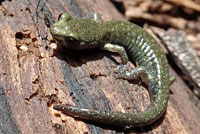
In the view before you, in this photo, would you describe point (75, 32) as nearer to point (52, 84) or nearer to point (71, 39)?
point (71, 39)

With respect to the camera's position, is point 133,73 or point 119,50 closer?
point 133,73

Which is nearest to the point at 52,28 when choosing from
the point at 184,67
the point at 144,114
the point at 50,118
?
the point at 50,118

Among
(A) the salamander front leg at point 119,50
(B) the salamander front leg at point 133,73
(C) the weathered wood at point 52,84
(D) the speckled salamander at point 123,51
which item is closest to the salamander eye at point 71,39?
(D) the speckled salamander at point 123,51

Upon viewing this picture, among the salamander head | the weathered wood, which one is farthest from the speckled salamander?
the weathered wood

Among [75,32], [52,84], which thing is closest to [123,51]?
[75,32]

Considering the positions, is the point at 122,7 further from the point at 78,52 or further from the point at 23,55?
the point at 23,55

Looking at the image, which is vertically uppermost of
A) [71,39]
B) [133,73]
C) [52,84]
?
[71,39]
